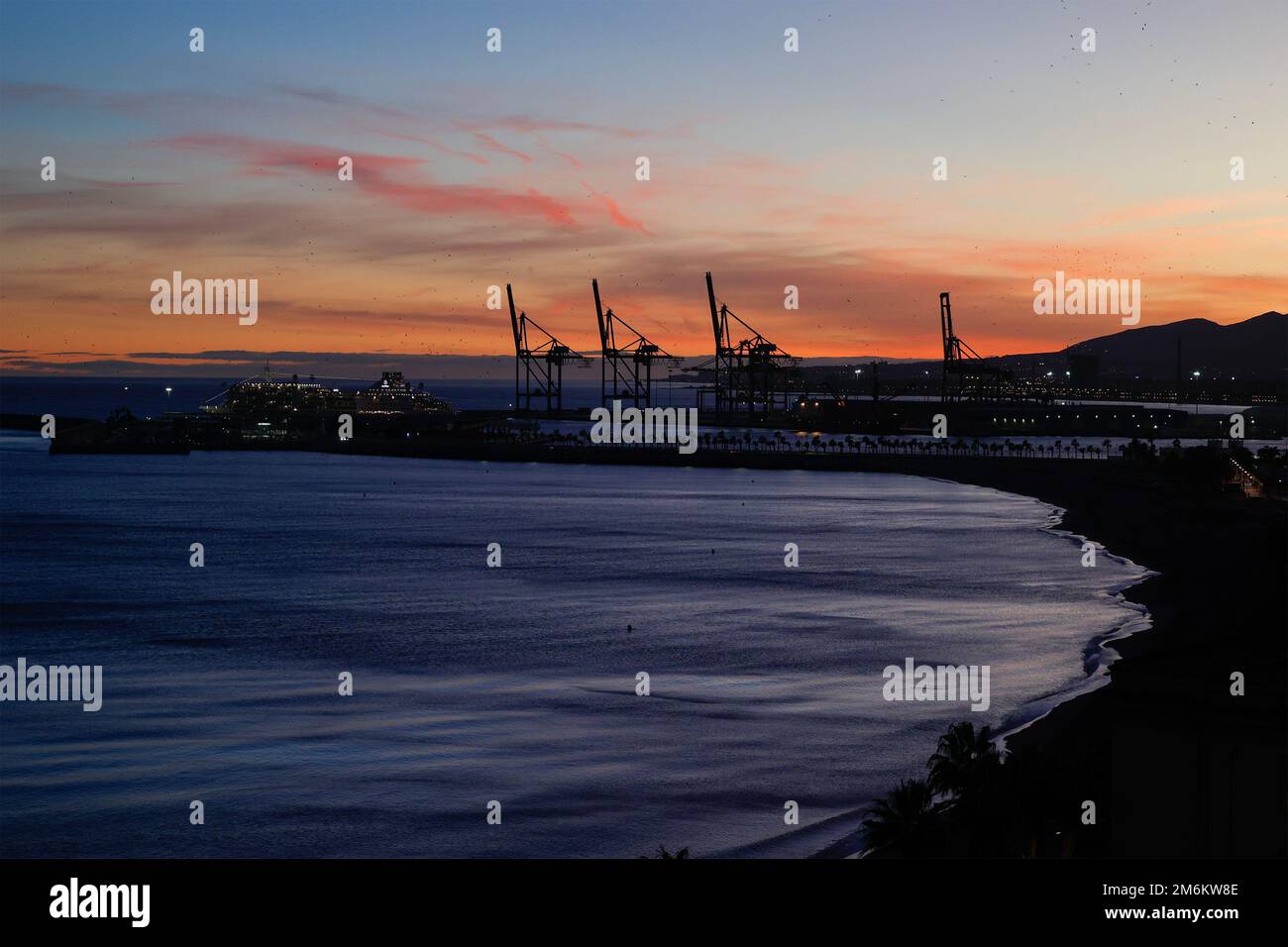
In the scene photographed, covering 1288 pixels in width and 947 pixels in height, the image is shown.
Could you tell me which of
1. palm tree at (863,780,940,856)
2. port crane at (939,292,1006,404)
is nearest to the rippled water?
palm tree at (863,780,940,856)

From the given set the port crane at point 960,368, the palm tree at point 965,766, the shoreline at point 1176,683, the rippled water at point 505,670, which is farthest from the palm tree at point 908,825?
the port crane at point 960,368

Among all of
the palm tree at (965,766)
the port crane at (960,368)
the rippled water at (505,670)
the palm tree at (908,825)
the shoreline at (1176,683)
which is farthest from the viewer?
the port crane at (960,368)

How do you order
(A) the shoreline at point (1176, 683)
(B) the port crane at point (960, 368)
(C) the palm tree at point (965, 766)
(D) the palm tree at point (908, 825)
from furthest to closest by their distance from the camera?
(B) the port crane at point (960, 368) < (C) the palm tree at point (965, 766) < (D) the palm tree at point (908, 825) < (A) the shoreline at point (1176, 683)

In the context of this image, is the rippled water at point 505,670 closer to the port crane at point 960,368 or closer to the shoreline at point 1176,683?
the shoreline at point 1176,683

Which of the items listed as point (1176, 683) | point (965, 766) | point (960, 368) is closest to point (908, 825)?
point (965, 766)

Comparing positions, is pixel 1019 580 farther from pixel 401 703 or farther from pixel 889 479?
pixel 889 479

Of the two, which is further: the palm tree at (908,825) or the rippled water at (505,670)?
the rippled water at (505,670)

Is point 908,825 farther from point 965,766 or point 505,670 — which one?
point 505,670

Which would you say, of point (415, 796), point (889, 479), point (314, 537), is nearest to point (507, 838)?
point (415, 796)
